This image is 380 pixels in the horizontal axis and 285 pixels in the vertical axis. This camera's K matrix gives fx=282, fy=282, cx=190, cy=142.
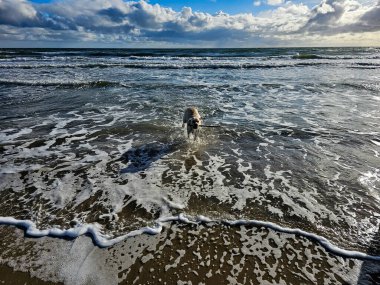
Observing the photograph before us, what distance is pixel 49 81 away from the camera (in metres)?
19.6

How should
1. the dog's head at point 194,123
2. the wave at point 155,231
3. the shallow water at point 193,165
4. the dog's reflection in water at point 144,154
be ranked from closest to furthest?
the wave at point 155,231, the shallow water at point 193,165, the dog's reflection in water at point 144,154, the dog's head at point 194,123

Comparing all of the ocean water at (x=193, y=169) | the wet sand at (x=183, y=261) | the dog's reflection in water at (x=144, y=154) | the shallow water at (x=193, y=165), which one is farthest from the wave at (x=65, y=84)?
the wet sand at (x=183, y=261)

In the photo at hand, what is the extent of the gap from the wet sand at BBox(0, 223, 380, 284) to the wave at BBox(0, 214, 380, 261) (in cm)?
9

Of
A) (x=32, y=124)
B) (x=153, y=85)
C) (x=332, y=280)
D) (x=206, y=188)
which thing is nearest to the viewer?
(x=332, y=280)

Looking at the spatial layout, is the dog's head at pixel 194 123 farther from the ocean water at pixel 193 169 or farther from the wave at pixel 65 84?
the wave at pixel 65 84

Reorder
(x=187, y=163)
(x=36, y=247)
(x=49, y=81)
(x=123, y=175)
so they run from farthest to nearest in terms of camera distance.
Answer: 1. (x=49, y=81)
2. (x=187, y=163)
3. (x=123, y=175)
4. (x=36, y=247)

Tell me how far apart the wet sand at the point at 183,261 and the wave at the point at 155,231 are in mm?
92

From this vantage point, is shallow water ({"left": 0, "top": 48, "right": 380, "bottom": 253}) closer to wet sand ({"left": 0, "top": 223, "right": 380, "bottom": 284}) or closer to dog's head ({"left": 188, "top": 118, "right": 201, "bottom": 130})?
wet sand ({"left": 0, "top": 223, "right": 380, "bottom": 284})

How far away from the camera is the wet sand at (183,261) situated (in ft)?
11.7

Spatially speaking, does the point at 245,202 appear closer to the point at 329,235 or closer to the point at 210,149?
the point at 329,235

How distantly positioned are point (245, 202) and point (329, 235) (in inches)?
58.2

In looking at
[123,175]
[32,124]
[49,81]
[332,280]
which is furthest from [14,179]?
[49,81]

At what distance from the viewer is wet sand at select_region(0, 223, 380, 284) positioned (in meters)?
3.58

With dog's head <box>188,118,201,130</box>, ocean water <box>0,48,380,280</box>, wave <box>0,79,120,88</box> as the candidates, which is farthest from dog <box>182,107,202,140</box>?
wave <box>0,79,120,88</box>
